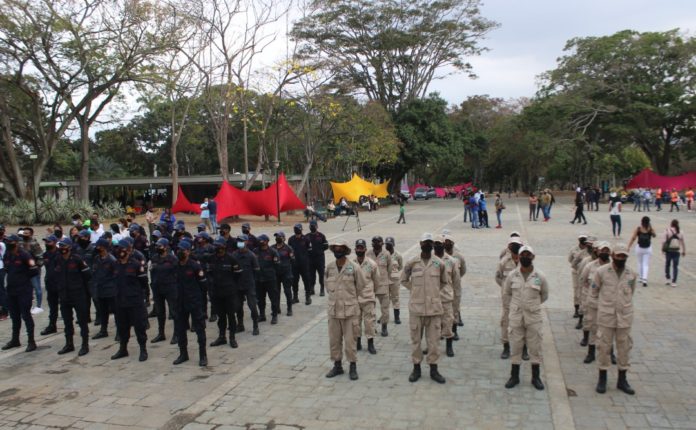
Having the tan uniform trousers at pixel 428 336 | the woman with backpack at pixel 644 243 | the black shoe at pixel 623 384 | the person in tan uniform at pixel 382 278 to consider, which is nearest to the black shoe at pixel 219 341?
the person in tan uniform at pixel 382 278

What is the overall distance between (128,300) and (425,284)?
383cm

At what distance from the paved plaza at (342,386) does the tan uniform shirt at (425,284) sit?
0.80m

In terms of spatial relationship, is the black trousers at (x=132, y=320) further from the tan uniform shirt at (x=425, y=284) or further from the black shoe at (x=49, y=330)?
the tan uniform shirt at (x=425, y=284)

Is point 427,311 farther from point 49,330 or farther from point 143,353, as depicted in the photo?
point 49,330

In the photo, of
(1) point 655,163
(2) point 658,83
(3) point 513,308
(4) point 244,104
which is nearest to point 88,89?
(4) point 244,104

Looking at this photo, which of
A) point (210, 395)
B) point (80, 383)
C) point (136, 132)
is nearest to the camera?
point (210, 395)

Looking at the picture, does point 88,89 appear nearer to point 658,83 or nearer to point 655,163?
point 658,83

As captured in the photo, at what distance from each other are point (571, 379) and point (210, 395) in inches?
156

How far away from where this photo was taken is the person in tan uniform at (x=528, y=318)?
18.5 ft

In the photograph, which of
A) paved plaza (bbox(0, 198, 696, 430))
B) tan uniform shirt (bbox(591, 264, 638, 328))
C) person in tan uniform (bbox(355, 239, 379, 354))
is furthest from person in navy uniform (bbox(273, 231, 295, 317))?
tan uniform shirt (bbox(591, 264, 638, 328))

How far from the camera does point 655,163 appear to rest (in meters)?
41.0

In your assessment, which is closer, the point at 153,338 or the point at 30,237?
the point at 153,338

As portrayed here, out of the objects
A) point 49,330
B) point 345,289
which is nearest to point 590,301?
point 345,289

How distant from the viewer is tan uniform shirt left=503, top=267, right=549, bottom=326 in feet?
18.6
